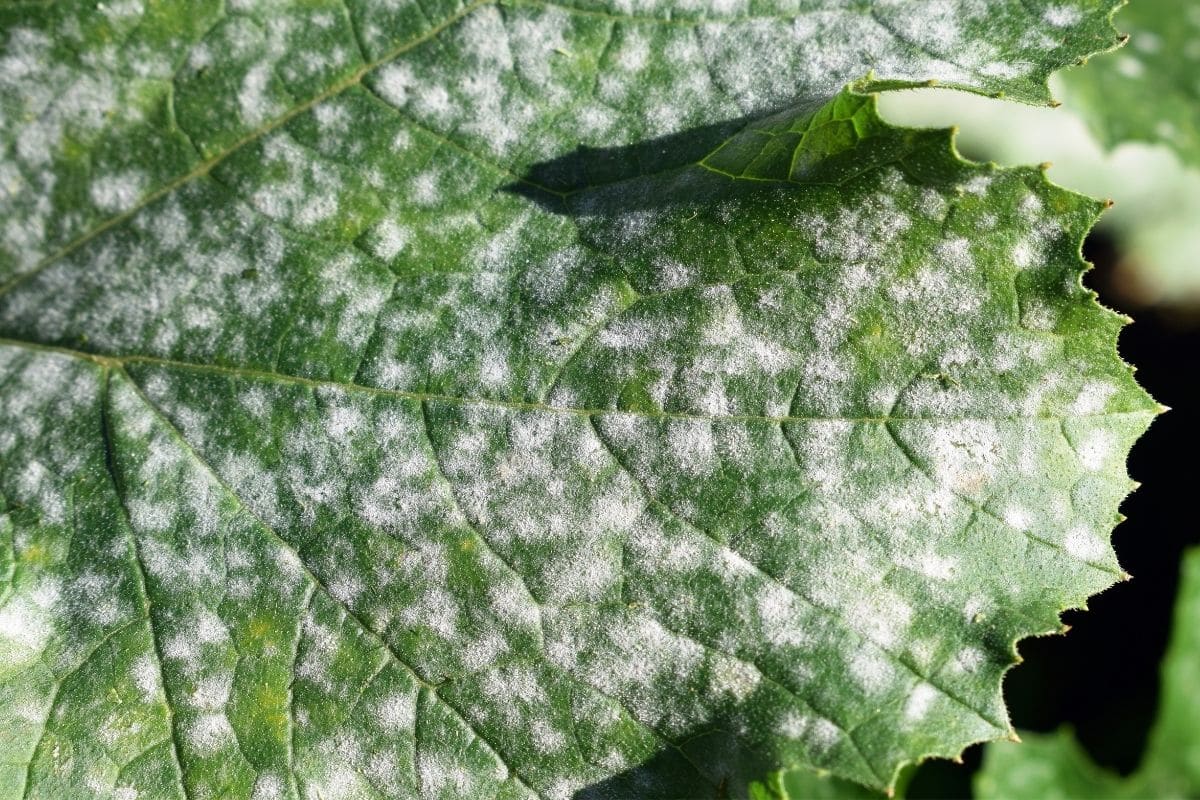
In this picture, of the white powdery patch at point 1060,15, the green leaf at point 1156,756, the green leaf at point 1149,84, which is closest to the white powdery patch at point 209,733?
the white powdery patch at point 1060,15

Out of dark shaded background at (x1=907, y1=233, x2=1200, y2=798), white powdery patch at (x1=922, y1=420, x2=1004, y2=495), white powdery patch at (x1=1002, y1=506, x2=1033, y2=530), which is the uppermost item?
white powdery patch at (x1=922, y1=420, x2=1004, y2=495)

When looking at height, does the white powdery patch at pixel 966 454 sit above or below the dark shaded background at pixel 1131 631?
above

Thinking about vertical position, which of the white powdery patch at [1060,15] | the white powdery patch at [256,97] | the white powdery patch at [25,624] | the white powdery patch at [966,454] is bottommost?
the white powdery patch at [25,624]

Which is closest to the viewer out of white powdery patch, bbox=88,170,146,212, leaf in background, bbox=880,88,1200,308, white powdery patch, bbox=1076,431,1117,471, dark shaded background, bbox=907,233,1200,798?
white powdery patch, bbox=1076,431,1117,471

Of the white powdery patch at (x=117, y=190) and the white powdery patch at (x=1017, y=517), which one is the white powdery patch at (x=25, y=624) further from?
the white powdery patch at (x=1017, y=517)

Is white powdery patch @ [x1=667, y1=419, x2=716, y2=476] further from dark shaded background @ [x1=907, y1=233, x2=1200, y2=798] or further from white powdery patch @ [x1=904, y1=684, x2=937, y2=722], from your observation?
dark shaded background @ [x1=907, y1=233, x2=1200, y2=798]

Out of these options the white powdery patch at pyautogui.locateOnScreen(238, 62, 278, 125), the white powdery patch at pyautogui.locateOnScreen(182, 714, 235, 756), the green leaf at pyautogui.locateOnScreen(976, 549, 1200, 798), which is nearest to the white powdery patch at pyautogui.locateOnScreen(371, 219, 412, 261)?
the white powdery patch at pyautogui.locateOnScreen(238, 62, 278, 125)

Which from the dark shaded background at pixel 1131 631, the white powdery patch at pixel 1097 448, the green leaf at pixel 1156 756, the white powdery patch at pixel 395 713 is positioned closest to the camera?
the white powdery patch at pixel 1097 448
